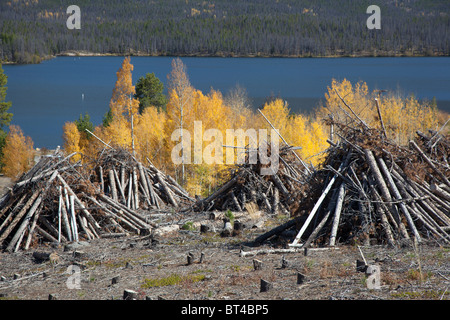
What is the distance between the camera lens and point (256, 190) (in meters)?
16.5

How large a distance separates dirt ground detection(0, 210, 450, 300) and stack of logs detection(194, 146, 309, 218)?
15.3 feet

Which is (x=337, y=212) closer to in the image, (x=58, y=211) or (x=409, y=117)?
(x=58, y=211)

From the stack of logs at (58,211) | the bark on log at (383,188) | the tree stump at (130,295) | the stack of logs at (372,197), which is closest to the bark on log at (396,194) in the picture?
the stack of logs at (372,197)

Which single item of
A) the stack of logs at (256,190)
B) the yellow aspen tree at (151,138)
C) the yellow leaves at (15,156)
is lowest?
the yellow leaves at (15,156)

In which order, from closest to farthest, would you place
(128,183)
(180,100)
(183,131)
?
(128,183) → (180,100) → (183,131)

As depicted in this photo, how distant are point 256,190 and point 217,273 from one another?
8106mm

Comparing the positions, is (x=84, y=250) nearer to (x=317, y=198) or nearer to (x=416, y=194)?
(x=317, y=198)

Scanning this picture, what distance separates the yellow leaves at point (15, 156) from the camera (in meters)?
68.8

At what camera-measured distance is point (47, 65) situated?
197375 millimetres

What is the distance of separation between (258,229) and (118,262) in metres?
4.18

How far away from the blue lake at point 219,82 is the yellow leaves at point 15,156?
564 inches

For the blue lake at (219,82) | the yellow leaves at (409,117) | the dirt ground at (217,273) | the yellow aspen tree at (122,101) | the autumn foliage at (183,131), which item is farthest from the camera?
the blue lake at (219,82)

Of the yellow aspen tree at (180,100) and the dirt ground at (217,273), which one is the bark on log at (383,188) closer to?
the dirt ground at (217,273)

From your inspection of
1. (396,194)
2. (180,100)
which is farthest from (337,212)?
(180,100)
